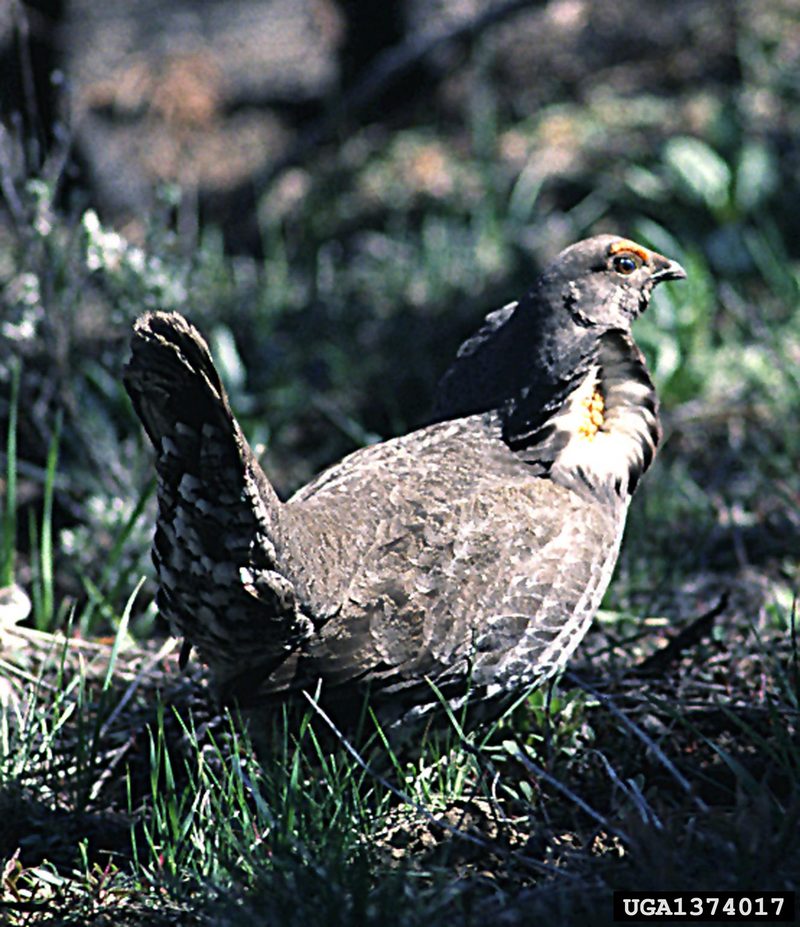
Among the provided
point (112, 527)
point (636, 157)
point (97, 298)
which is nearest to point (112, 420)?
point (112, 527)

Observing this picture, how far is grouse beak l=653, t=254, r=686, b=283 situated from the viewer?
439 cm

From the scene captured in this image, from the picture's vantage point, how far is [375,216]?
837cm

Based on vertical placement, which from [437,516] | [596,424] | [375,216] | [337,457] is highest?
[375,216]

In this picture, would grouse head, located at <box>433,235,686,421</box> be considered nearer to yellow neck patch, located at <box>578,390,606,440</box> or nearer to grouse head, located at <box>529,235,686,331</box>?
grouse head, located at <box>529,235,686,331</box>

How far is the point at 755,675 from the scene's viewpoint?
13.9 feet

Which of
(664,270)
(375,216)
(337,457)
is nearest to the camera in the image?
(664,270)

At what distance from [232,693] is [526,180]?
17.5ft

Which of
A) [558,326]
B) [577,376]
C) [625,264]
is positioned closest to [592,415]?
[577,376]

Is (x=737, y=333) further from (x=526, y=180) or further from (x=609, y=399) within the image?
(x=609, y=399)

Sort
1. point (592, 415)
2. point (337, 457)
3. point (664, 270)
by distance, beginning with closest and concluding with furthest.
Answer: point (592, 415), point (664, 270), point (337, 457)

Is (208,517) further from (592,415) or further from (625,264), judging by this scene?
(625,264)

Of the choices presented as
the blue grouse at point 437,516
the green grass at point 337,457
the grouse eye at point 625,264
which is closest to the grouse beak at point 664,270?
the blue grouse at point 437,516

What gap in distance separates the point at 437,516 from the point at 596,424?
773 mm

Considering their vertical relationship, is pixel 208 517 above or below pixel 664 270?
below
